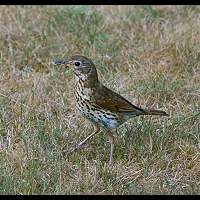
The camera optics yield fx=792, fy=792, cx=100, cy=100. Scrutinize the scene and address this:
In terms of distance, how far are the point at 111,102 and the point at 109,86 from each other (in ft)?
3.72

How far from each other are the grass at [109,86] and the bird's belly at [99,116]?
203 mm

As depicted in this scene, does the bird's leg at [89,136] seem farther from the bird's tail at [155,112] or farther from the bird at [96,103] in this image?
the bird's tail at [155,112]

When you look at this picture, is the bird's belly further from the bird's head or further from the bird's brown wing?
the bird's head

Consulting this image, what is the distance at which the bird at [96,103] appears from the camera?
640 centimetres

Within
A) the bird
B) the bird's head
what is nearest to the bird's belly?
the bird

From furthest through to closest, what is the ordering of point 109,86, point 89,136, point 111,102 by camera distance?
point 109,86 < point 89,136 < point 111,102

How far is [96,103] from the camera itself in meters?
6.40

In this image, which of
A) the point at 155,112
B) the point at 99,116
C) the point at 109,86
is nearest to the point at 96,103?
the point at 99,116

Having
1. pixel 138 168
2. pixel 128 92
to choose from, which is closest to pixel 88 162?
pixel 138 168

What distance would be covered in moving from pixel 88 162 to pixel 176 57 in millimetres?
2254

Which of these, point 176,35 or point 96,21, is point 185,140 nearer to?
point 176,35

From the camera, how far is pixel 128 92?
7582 millimetres

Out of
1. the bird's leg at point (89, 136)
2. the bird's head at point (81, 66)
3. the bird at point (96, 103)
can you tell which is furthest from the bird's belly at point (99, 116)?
the bird's head at point (81, 66)

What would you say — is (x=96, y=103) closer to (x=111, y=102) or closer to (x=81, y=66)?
(x=111, y=102)
